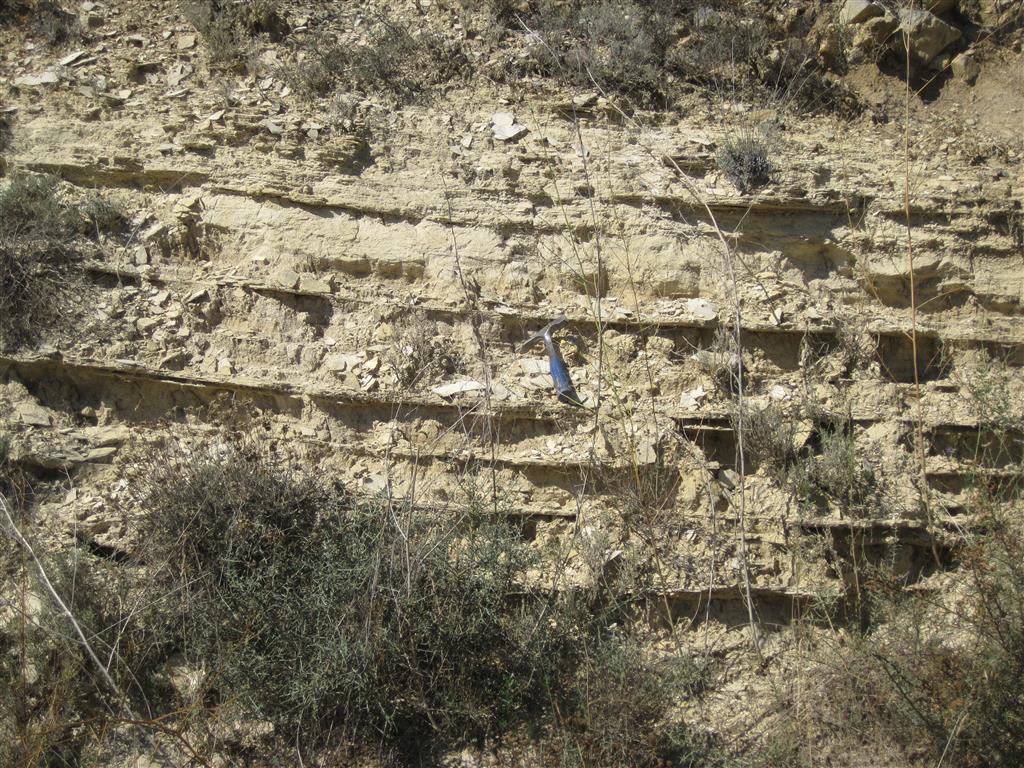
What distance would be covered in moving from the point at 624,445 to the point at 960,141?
10.3ft

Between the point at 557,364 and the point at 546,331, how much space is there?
220 mm

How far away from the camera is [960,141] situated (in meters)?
5.91

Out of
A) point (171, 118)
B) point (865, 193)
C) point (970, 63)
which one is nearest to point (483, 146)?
point (171, 118)

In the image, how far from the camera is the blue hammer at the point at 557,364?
198 inches

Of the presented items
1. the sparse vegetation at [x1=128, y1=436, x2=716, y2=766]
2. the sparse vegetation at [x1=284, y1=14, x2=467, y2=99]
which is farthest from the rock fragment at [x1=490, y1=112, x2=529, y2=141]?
the sparse vegetation at [x1=128, y1=436, x2=716, y2=766]

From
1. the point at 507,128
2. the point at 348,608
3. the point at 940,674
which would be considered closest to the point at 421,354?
the point at 348,608

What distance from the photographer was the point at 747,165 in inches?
214

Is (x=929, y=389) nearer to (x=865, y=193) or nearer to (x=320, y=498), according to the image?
(x=865, y=193)

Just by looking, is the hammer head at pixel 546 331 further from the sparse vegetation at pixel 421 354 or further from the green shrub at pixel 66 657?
the green shrub at pixel 66 657

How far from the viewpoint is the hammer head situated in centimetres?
520

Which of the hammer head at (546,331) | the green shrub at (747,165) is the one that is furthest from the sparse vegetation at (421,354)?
the green shrub at (747,165)

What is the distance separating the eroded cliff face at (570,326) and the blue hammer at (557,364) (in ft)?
0.19

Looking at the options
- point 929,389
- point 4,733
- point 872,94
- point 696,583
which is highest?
point 872,94

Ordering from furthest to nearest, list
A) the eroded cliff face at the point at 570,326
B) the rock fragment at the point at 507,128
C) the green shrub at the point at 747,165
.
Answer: the rock fragment at the point at 507,128 < the green shrub at the point at 747,165 < the eroded cliff face at the point at 570,326
